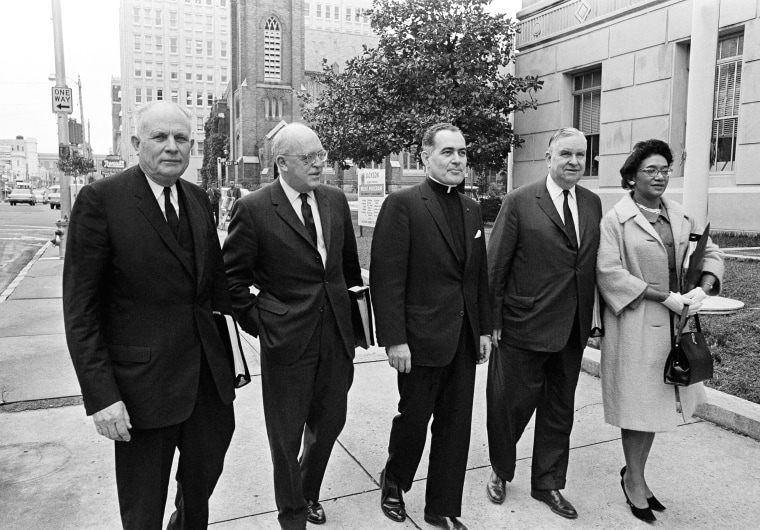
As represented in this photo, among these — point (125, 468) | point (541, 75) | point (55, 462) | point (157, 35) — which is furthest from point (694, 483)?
point (157, 35)

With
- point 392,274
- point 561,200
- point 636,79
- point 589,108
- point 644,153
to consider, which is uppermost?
point 636,79

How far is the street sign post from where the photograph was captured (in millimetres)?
16594

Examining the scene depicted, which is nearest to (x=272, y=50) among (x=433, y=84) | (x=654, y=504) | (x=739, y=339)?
(x=433, y=84)

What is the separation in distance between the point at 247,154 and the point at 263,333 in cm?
6274

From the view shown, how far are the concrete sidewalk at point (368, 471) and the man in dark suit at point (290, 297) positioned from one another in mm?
585

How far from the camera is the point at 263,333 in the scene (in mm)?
3229

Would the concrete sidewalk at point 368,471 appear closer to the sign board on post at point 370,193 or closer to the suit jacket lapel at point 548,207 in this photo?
the suit jacket lapel at point 548,207

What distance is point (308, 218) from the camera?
334 cm

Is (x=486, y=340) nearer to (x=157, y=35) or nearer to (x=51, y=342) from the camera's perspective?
(x=51, y=342)

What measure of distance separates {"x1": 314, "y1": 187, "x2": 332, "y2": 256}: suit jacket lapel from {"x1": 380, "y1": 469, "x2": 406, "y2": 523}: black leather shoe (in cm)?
141

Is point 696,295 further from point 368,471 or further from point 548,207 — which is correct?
point 368,471

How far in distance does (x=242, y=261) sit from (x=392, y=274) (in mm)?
800

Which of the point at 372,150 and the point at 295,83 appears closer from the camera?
the point at 372,150

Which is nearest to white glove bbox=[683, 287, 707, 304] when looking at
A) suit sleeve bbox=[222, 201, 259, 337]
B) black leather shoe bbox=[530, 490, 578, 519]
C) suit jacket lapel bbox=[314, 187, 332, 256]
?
black leather shoe bbox=[530, 490, 578, 519]
